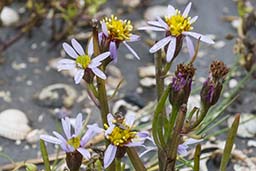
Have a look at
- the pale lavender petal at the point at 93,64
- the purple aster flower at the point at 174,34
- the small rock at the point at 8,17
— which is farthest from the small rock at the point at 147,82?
the pale lavender petal at the point at 93,64

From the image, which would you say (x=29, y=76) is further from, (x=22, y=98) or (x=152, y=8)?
(x=152, y=8)

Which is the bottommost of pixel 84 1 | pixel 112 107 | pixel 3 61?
pixel 112 107

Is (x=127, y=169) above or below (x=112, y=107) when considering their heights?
below

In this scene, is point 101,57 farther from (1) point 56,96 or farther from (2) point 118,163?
(1) point 56,96

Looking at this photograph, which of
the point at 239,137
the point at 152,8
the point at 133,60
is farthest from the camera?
the point at 152,8

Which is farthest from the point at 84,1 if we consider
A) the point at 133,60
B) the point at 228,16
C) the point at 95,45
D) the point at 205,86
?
the point at 205,86


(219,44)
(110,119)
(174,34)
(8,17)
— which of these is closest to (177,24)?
(174,34)

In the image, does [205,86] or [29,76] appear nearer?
[205,86]
